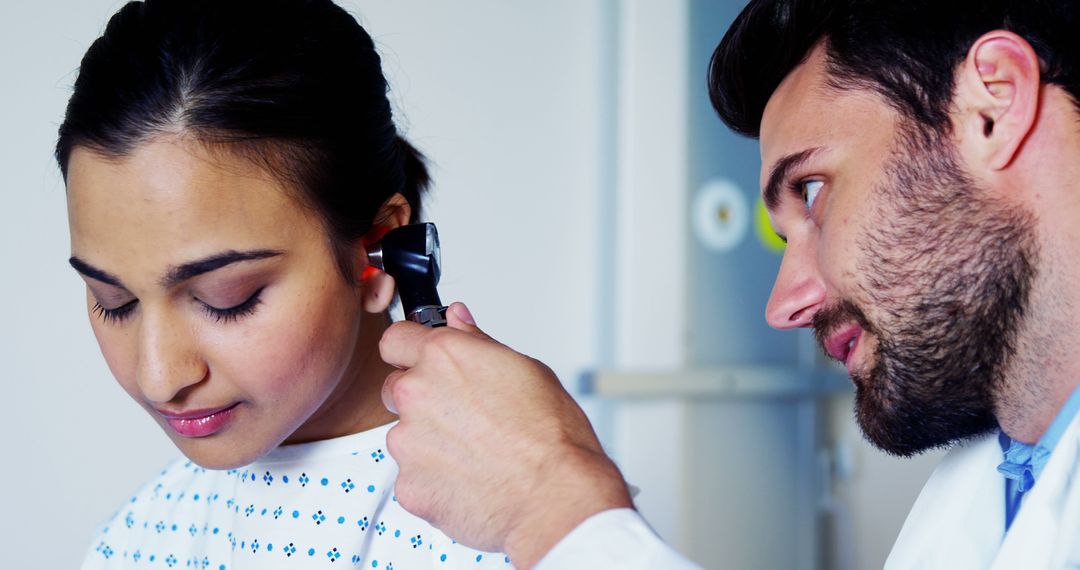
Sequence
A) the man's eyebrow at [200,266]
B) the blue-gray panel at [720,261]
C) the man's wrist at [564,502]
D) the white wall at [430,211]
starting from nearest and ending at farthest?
the man's wrist at [564,502] → the man's eyebrow at [200,266] → the white wall at [430,211] → the blue-gray panel at [720,261]

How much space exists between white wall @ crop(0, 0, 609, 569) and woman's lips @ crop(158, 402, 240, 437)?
33.4 inches

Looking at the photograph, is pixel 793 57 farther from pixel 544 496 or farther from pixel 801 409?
pixel 801 409

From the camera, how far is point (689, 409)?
2443 millimetres

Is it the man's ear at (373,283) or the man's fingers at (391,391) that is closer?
the man's fingers at (391,391)

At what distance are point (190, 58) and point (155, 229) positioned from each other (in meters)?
0.20

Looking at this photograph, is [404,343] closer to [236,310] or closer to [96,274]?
[236,310]

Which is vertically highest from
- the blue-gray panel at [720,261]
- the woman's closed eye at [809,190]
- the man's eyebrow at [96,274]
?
Answer: the woman's closed eye at [809,190]

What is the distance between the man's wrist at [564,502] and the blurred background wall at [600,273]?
1.20 metres

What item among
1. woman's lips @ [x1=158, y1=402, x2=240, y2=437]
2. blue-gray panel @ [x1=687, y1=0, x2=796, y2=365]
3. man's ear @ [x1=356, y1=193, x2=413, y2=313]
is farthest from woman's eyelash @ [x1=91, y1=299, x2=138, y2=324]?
blue-gray panel @ [x1=687, y1=0, x2=796, y2=365]

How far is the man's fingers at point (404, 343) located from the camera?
101cm

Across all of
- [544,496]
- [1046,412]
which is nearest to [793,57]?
[1046,412]

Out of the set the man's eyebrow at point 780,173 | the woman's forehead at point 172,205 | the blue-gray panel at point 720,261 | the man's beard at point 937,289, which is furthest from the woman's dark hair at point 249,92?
the blue-gray panel at point 720,261

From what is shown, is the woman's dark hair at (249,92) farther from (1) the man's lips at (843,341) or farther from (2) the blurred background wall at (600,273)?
(2) the blurred background wall at (600,273)

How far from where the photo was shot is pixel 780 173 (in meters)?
1.19
